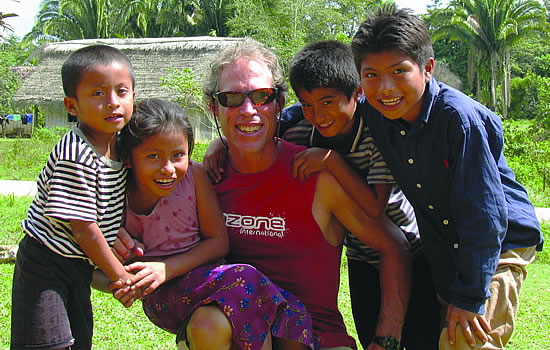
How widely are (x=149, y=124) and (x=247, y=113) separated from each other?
19.1 inches

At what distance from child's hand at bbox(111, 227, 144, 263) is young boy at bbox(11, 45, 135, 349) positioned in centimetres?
3

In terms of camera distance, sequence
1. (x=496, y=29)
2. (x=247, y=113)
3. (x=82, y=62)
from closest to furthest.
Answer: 1. (x=82, y=62)
2. (x=247, y=113)
3. (x=496, y=29)

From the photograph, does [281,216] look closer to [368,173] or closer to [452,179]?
[368,173]

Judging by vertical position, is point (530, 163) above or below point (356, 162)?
below

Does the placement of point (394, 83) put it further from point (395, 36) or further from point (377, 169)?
point (377, 169)

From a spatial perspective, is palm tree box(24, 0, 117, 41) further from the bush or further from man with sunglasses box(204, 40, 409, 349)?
man with sunglasses box(204, 40, 409, 349)

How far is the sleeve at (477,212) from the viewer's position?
2.41m

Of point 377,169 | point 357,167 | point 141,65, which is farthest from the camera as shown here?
point 141,65

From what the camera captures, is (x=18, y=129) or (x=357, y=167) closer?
(x=357, y=167)

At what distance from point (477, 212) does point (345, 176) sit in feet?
2.25

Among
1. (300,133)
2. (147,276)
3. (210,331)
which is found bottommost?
(210,331)

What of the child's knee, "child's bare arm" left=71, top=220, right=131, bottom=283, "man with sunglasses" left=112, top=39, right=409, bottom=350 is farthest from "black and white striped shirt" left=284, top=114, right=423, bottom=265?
"child's bare arm" left=71, top=220, right=131, bottom=283

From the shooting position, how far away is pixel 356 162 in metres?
3.03

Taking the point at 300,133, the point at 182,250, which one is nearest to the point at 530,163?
the point at 300,133
